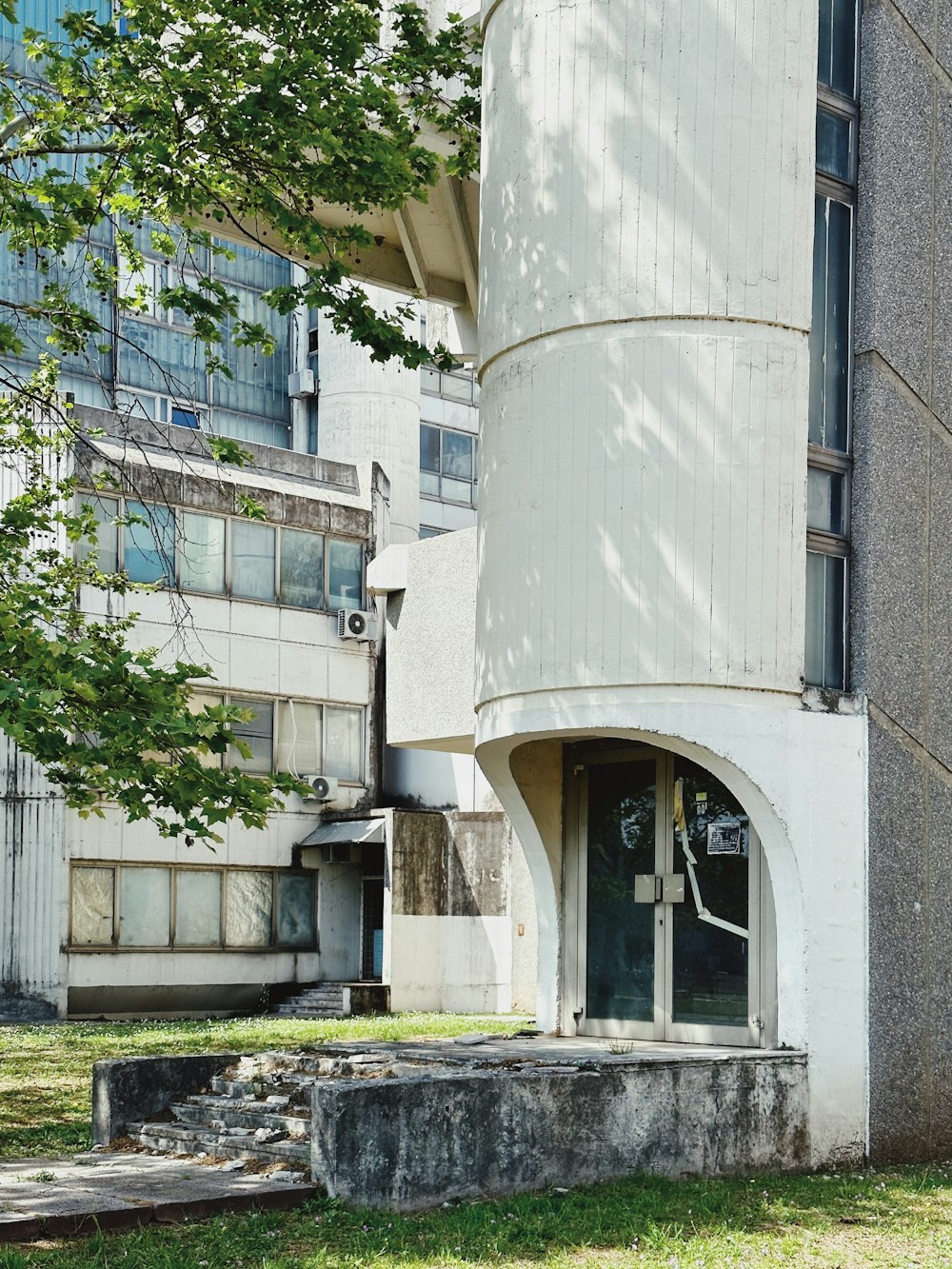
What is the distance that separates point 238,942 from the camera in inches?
1213

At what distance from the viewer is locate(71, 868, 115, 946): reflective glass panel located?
2856 centimetres

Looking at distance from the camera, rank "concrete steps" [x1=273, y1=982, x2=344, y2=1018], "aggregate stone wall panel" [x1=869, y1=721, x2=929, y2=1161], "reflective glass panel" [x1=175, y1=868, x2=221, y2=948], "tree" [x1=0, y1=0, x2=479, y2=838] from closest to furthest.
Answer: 1. "tree" [x1=0, y1=0, x2=479, y2=838]
2. "aggregate stone wall panel" [x1=869, y1=721, x2=929, y2=1161]
3. "concrete steps" [x1=273, y1=982, x2=344, y2=1018]
4. "reflective glass panel" [x1=175, y1=868, x2=221, y2=948]

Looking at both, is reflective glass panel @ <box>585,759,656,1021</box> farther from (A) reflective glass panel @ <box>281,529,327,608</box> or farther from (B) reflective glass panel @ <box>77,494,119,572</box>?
(A) reflective glass panel @ <box>281,529,327,608</box>

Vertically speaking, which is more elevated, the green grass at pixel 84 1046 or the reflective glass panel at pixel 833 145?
the reflective glass panel at pixel 833 145

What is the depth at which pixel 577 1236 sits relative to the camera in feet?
30.3

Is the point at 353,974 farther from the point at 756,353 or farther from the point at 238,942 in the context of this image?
the point at 756,353

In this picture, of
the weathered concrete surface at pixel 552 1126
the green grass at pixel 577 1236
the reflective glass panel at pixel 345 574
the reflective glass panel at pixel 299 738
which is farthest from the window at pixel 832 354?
the reflective glass panel at pixel 345 574

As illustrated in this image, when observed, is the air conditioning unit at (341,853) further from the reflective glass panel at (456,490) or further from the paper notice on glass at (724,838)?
the paper notice on glass at (724,838)

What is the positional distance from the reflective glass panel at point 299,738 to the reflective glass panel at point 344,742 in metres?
0.26

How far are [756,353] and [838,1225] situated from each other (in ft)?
20.2

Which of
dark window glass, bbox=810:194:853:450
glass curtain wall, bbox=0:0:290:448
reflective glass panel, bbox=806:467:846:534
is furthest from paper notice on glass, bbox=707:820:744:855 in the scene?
glass curtain wall, bbox=0:0:290:448

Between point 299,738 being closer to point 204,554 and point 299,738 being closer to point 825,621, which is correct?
point 204,554

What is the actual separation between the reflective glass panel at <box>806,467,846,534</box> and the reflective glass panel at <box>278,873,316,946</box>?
20089 mm

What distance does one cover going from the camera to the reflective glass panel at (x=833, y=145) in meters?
13.6
